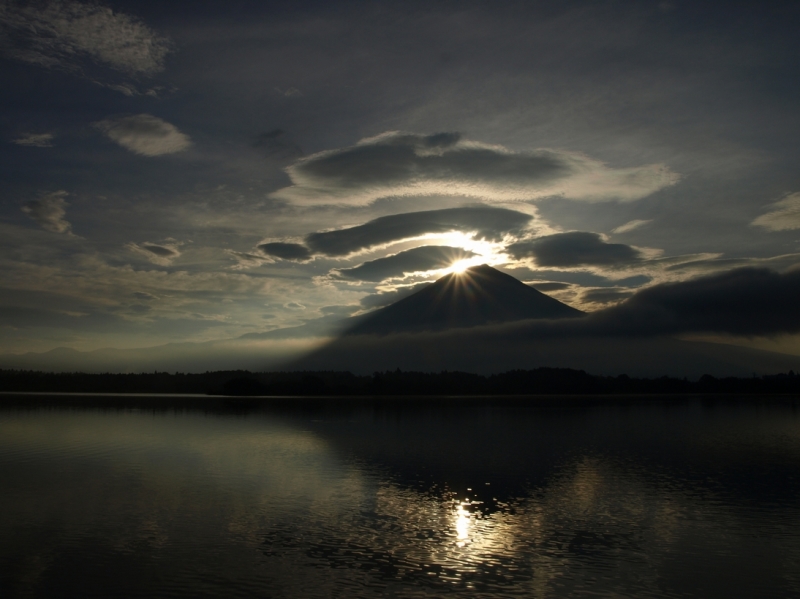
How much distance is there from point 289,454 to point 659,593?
975 inches

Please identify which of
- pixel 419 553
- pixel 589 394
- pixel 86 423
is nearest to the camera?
pixel 419 553

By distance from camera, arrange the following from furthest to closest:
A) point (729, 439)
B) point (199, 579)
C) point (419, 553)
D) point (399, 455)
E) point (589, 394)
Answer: point (589, 394), point (729, 439), point (399, 455), point (419, 553), point (199, 579)

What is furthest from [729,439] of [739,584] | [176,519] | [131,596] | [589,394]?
[589,394]

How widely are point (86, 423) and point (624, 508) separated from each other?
49257mm

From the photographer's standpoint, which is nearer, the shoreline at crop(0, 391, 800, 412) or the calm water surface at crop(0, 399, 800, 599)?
the calm water surface at crop(0, 399, 800, 599)

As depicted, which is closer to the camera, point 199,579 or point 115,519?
point 199,579

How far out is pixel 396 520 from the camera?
19.6 m

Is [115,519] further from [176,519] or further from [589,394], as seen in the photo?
[589,394]

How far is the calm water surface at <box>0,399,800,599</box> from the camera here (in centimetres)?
1420

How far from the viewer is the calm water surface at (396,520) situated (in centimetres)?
1420

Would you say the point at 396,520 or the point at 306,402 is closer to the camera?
the point at 396,520

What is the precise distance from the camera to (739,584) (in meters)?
14.3

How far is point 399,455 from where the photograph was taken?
3488 centimetres

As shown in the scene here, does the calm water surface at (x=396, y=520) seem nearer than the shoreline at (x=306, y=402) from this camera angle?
Yes
